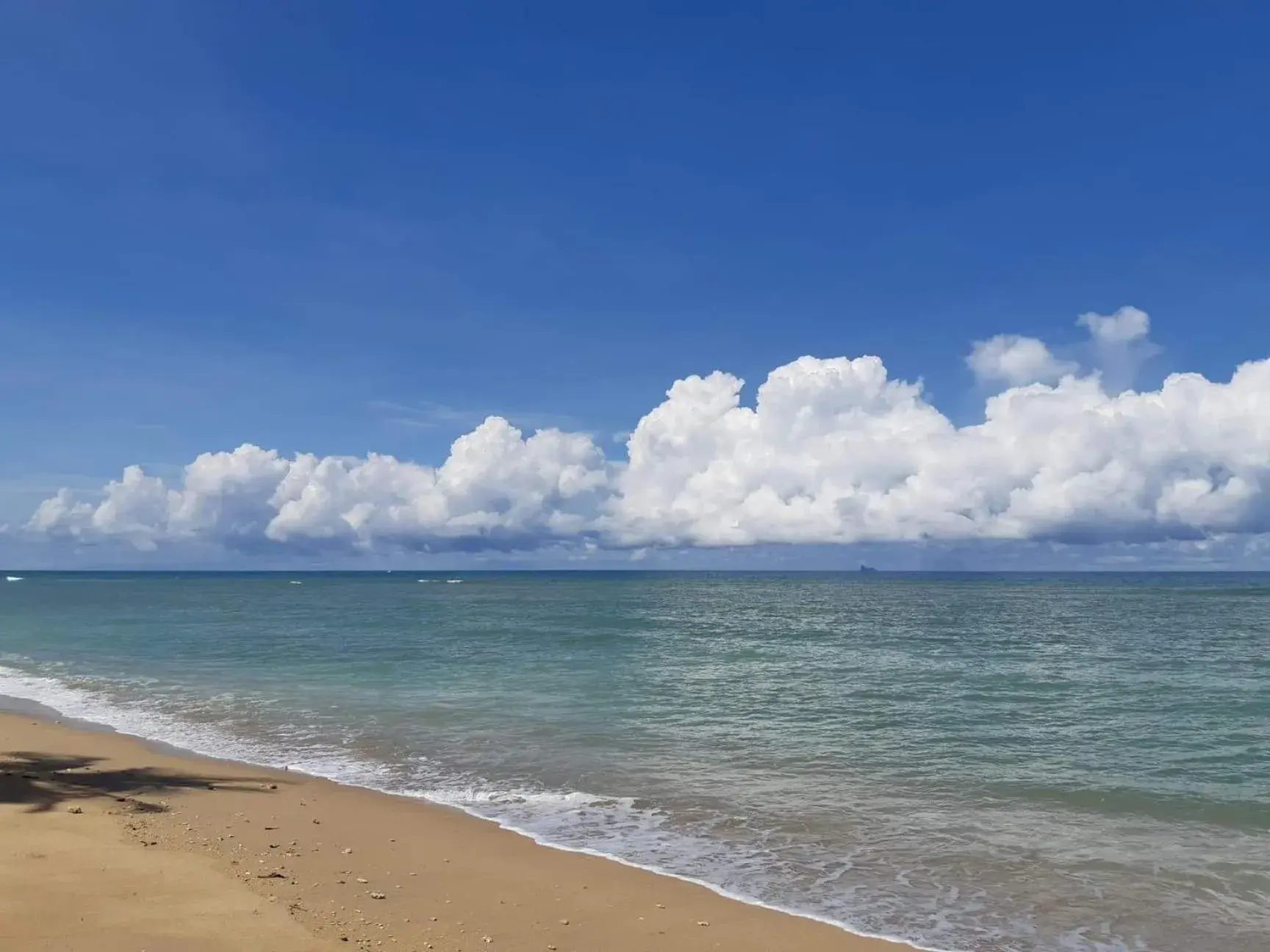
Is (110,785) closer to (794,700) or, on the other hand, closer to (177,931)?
(177,931)

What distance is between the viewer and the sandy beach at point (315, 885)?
9281 millimetres

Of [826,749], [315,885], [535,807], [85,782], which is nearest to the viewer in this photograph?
[315,885]

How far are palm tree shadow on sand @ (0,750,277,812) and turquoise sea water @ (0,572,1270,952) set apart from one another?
192 cm

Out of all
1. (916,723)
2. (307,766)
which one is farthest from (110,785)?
(916,723)

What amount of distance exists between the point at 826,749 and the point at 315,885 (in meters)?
12.6

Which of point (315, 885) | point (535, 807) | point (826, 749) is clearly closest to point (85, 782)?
point (315, 885)

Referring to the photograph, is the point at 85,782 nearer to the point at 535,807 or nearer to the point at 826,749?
the point at 535,807

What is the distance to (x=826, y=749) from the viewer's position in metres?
20.4

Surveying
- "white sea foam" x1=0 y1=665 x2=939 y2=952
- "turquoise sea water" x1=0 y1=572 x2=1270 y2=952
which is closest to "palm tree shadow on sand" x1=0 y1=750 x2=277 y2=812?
"white sea foam" x1=0 y1=665 x2=939 y2=952

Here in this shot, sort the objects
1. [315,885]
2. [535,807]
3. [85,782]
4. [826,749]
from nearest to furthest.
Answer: [315,885] → [535,807] → [85,782] → [826,749]

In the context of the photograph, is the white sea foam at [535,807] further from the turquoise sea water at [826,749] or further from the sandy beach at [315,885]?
the sandy beach at [315,885]

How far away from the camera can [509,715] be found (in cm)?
2458

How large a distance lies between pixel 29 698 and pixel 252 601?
84397 millimetres

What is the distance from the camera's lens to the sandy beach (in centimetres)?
928
